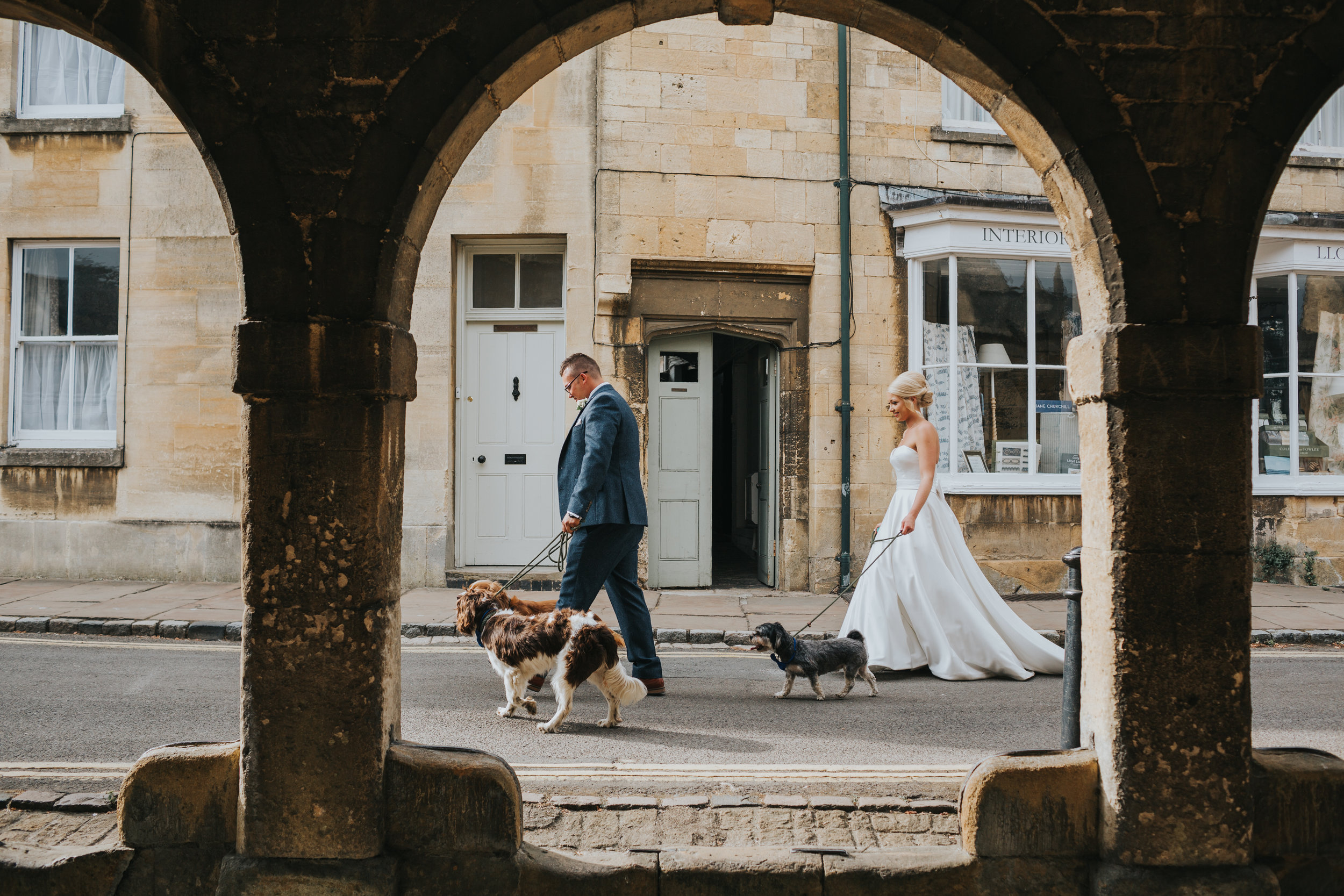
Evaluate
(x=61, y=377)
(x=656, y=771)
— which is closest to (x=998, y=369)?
(x=656, y=771)

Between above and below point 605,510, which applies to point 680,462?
above

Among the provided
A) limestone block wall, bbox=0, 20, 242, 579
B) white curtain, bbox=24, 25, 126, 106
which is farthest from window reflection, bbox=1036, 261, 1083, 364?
white curtain, bbox=24, 25, 126, 106

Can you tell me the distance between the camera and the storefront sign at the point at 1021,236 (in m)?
9.84

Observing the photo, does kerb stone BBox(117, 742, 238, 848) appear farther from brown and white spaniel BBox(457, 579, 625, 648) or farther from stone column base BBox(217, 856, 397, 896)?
brown and white spaniel BBox(457, 579, 625, 648)

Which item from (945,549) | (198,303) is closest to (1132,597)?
(945,549)

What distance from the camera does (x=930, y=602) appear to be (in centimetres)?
621

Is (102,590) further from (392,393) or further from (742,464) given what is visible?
(742,464)

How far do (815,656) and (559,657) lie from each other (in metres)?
1.60

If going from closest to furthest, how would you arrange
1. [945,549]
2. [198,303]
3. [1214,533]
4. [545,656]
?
[1214,533] < [545,656] < [945,549] < [198,303]

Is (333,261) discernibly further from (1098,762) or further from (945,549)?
(945,549)

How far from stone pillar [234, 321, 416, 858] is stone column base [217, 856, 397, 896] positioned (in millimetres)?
34

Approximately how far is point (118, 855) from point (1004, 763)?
2823 millimetres

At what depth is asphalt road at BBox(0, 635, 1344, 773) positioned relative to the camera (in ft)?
14.9

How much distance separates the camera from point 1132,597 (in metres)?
2.89
